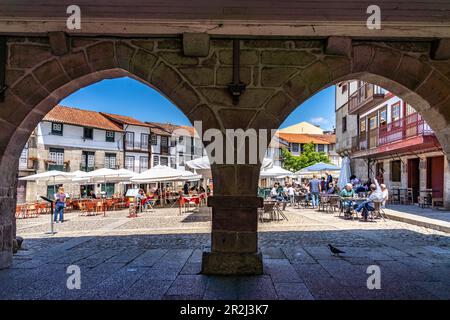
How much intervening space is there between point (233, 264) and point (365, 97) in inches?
731

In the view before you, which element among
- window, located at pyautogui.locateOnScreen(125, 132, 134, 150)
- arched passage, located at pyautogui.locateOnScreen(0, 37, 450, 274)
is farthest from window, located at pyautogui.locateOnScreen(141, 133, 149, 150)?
arched passage, located at pyautogui.locateOnScreen(0, 37, 450, 274)

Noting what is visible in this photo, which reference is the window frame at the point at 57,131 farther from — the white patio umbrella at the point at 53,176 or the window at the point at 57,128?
the white patio umbrella at the point at 53,176

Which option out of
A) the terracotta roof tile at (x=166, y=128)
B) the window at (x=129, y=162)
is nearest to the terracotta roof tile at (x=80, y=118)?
the window at (x=129, y=162)

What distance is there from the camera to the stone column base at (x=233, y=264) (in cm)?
402

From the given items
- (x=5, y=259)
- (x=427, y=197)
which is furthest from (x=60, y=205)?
(x=427, y=197)

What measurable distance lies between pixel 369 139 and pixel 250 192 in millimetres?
17027

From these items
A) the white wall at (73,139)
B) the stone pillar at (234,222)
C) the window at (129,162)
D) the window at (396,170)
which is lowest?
the stone pillar at (234,222)

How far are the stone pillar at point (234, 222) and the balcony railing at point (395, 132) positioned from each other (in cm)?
1046

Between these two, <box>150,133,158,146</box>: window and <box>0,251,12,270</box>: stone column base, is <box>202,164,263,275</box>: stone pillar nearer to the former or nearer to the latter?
<box>0,251,12,270</box>: stone column base

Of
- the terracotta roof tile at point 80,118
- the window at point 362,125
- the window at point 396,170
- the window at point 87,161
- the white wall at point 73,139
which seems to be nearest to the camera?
the window at point 396,170

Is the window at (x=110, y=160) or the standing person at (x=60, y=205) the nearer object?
the standing person at (x=60, y=205)

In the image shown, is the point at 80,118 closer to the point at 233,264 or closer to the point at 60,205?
the point at 60,205

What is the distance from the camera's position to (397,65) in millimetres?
4109

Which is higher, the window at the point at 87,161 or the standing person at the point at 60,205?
the window at the point at 87,161
